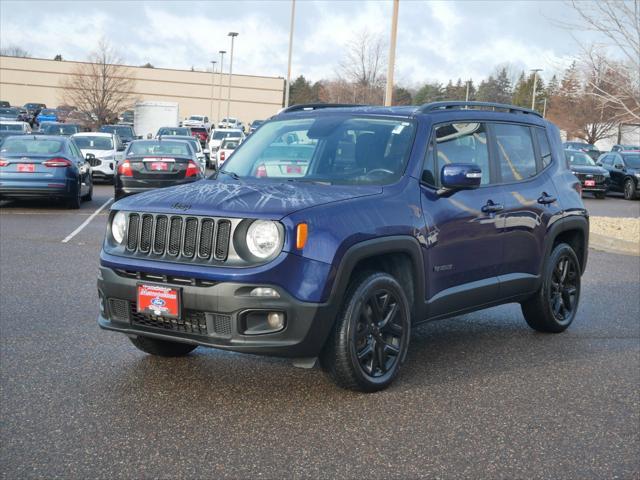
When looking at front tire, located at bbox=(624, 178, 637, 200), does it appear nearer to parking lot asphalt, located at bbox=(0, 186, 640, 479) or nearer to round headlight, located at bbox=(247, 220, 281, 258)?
parking lot asphalt, located at bbox=(0, 186, 640, 479)

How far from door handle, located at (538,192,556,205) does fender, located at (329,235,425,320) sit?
6.07ft

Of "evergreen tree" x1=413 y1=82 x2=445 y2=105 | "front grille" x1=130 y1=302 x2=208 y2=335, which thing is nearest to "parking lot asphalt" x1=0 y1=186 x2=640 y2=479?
"front grille" x1=130 y1=302 x2=208 y2=335

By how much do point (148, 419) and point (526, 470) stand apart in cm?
208

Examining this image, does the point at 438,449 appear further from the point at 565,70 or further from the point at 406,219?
the point at 565,70

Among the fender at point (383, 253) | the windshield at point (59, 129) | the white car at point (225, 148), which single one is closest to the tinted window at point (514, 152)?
the fender at point (383, 253)

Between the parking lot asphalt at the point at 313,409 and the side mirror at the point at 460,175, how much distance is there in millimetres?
1345

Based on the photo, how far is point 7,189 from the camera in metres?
16.9

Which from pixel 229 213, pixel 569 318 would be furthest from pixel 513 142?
pixel 229 213

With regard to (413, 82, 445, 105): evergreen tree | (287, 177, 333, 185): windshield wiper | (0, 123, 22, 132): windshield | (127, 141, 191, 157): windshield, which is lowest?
(287, 177, 333, 185): windshield wiper

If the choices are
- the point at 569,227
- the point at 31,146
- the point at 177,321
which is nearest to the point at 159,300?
the point at 177,321

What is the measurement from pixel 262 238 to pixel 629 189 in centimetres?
2674

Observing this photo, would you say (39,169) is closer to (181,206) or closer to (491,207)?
(491,207)

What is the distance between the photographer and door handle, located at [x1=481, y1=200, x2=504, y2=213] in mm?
6473

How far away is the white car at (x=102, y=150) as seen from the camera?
2647 centimetres
